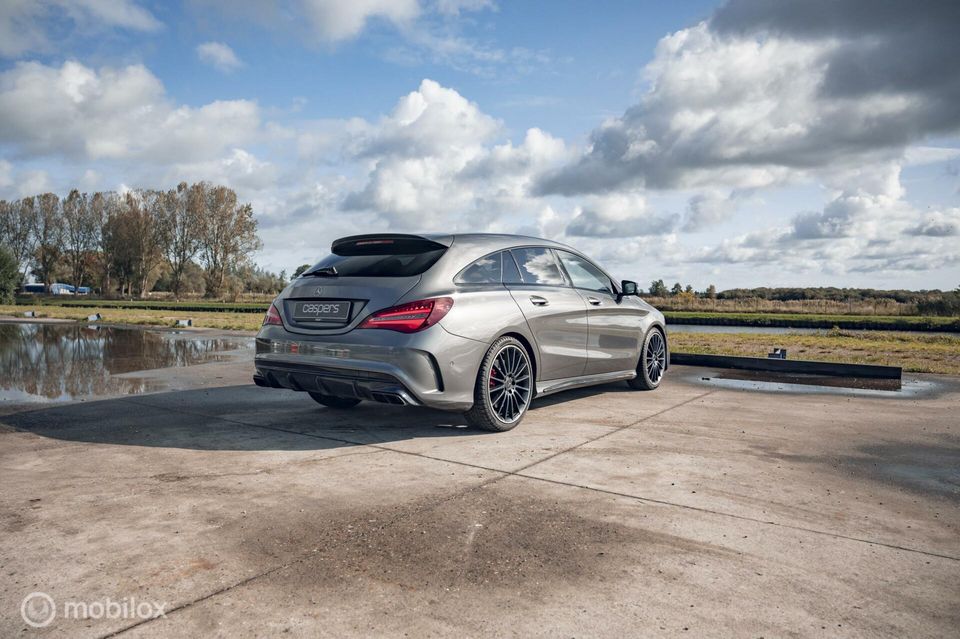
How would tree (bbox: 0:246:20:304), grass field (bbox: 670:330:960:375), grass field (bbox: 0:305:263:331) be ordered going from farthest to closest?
tree (bbox: 0:246:20:304) → grass field (bbox: 0:305:263:331) → grass field (bbox: 670:330:960:375)

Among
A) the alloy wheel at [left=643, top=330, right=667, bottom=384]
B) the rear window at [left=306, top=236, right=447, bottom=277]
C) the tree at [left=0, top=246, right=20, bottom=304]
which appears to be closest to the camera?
the rear window at [left=306, top=236, right=447, bottom=277]

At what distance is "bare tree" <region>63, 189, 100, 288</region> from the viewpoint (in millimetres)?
65688

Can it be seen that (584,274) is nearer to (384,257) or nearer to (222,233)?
(384,257)

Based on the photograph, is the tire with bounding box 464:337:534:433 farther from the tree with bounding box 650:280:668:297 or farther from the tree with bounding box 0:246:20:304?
the tree with bounding box 0:246:20:304

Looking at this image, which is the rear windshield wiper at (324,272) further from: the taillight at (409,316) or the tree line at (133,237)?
the tree line at (133,237)

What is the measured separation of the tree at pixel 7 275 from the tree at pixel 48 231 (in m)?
21.9

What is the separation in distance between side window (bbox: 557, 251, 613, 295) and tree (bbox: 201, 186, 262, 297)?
186ft

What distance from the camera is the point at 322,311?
554cm

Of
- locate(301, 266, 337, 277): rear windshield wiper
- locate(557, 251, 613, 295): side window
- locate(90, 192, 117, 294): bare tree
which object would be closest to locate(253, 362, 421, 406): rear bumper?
locate(301, 266, 337, 277): rear windshield wiper

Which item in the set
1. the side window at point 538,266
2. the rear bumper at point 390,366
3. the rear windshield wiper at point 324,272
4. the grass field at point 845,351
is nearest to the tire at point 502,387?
the rear bumper at point 390,366

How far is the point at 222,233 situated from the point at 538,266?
191 ft

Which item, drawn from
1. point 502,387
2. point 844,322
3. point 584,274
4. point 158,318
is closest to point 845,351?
point 584,274

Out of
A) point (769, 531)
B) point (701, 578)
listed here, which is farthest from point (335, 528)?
point (769, 531)

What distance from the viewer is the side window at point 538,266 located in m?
6.32
